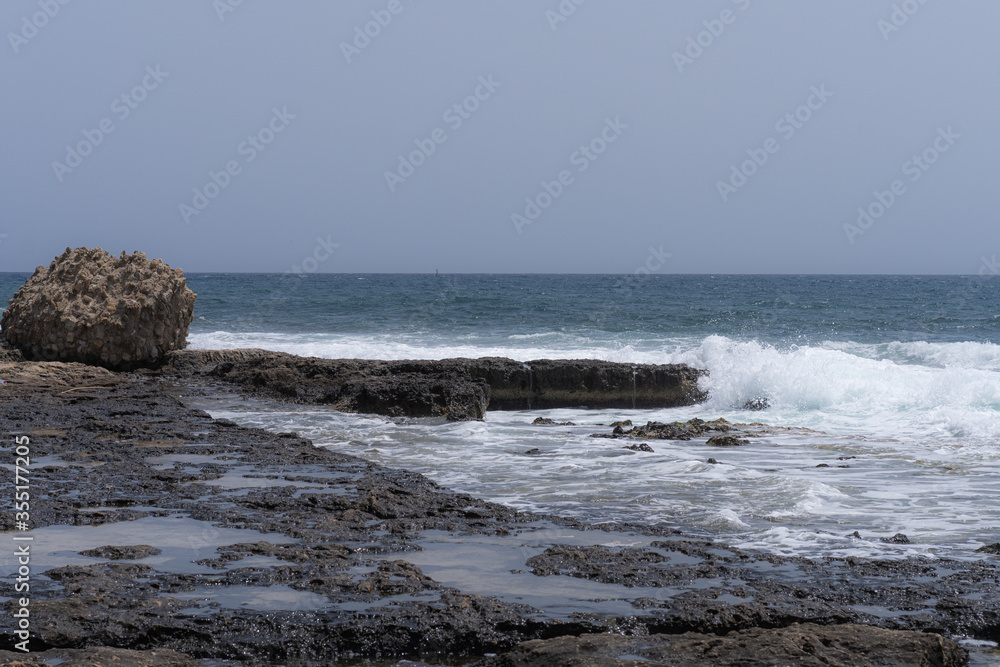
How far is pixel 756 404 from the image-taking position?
42.2ft

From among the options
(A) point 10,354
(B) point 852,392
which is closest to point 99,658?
(A) point 10,354

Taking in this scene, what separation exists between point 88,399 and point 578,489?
22.1 feet

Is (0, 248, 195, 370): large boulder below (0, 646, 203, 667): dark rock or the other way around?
the other way around

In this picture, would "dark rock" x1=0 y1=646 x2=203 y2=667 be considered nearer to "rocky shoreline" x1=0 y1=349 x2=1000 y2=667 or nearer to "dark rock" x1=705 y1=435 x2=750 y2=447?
"rocky shoreline" x1=0 y1=349 x2=1000 y2=667

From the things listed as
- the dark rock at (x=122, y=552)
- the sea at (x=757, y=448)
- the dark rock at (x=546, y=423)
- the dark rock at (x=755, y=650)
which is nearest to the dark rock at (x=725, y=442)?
the sea at (x=757, y=448)

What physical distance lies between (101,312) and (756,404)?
977cm

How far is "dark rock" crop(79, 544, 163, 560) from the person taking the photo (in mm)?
4402

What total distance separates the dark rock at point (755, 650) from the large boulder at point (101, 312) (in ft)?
36.7

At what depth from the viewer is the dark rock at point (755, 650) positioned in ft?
10.5

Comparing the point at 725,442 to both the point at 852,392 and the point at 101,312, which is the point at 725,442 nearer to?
the point at 852,392

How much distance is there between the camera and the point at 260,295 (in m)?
46.2

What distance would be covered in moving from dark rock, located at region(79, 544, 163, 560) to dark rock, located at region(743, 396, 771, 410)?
9.92 meters

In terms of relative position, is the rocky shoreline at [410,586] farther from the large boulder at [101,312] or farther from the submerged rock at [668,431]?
the large boulder at [101,312]

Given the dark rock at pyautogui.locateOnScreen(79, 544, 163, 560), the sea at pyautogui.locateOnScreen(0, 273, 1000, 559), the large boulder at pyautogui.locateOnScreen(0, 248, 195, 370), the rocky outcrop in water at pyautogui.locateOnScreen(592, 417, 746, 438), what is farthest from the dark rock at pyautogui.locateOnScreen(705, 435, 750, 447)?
the large boulder at pyautogui.locateOnScreen(0, 248, 195, 370)
